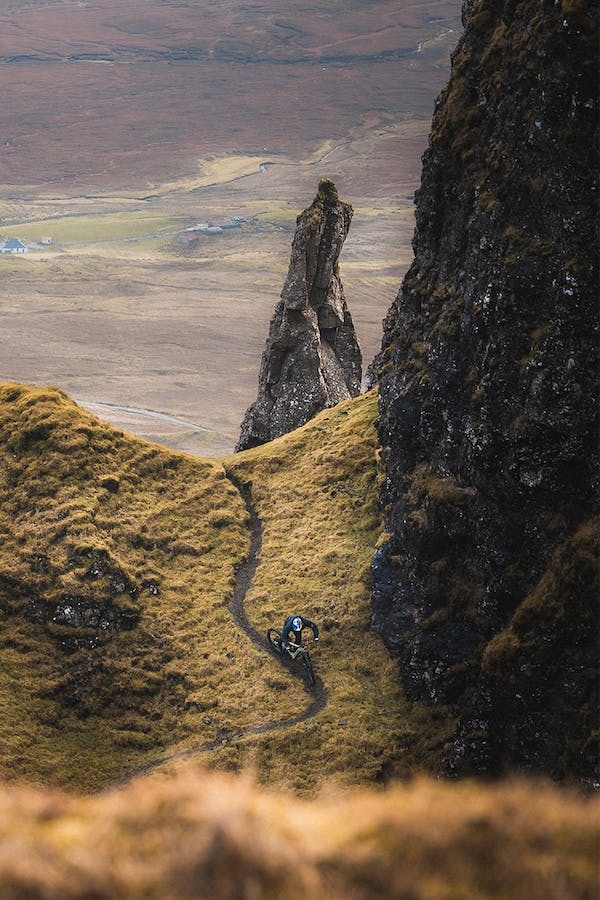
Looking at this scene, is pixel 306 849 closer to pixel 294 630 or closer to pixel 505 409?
pixel 505 409

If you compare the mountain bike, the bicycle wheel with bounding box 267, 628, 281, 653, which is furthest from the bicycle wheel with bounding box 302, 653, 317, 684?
Result: the bicycle wheel with bounding box 267, 628, 281, 653

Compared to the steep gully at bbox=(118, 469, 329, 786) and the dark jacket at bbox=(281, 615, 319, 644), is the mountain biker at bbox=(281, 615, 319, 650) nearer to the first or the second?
the dark jacket at bbox=(281, 615, 319, 644)

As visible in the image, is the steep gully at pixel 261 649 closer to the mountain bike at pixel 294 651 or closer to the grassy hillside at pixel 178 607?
the grassy hillside at pixel 178 607

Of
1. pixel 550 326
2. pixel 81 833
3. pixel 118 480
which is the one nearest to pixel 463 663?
pixel 550 326

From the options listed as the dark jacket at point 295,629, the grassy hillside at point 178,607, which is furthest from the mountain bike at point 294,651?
the grassy hillside at point 178,607

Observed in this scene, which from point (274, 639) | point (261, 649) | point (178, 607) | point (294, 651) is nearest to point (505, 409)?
point (294, 651)

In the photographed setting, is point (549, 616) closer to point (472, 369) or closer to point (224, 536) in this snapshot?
point (472, 369)
